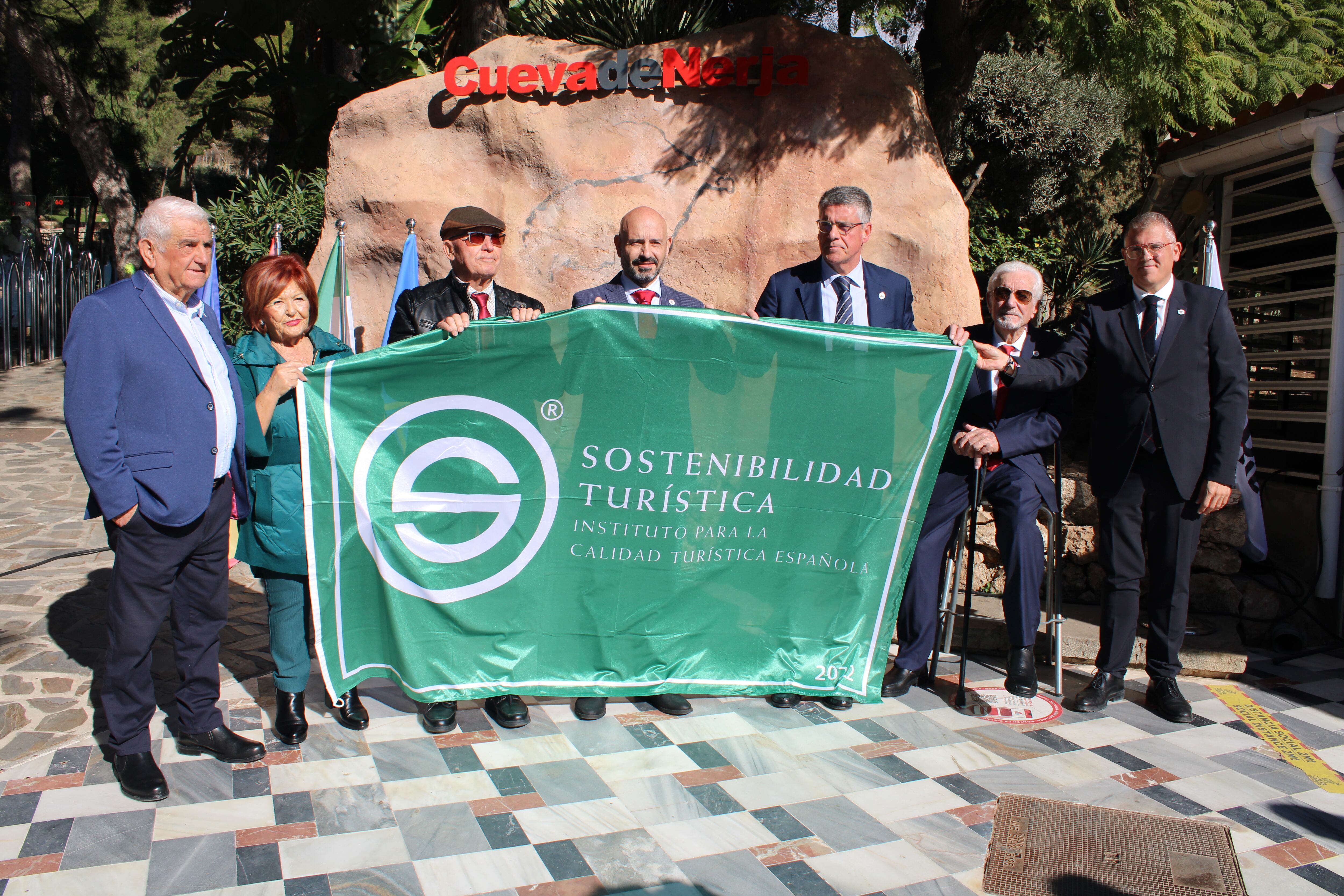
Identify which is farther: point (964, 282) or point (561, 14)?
point (561, 14)

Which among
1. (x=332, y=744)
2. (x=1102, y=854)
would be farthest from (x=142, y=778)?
(x=1102, y=854)

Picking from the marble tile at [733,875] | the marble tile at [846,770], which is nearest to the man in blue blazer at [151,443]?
the marble tile at [733,875]

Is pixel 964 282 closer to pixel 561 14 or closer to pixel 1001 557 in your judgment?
pixel 1001 557

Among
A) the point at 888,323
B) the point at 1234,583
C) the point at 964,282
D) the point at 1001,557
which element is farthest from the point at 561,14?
the point at 1234,583

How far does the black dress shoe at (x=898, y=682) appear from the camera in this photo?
421 centimetres

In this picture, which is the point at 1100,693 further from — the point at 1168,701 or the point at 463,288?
the point at 463,288

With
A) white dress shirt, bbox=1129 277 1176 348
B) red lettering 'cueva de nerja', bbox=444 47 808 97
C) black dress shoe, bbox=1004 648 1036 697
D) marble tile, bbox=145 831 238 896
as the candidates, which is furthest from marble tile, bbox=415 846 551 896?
red lettering 'cueva de nerja', bbox=444 47 808 97

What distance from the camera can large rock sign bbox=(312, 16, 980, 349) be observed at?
23.4ft

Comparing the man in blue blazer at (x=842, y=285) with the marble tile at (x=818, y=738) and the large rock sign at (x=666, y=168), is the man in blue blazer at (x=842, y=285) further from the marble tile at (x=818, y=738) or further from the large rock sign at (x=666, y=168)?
the large rock sign at (x=666, y=168)

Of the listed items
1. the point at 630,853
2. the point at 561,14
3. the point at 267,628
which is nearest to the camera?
the point at 630,853

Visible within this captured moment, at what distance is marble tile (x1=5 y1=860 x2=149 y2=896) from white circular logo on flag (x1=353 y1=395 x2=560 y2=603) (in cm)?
118

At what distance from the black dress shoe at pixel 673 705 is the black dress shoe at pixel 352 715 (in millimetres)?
1151

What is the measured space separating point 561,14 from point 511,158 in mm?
1570

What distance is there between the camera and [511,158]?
7691 millimetres
